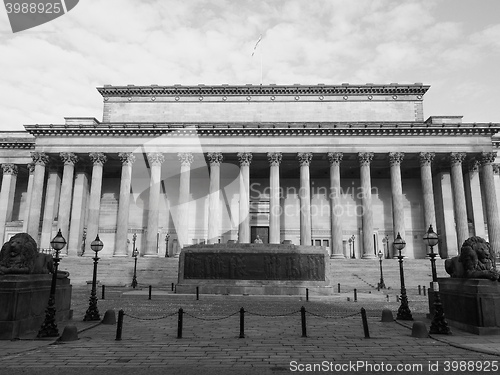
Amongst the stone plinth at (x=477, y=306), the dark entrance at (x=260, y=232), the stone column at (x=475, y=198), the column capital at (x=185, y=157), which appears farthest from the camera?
the dark entrance at (x=260, y=232)

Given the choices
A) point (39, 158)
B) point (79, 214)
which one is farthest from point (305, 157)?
point (39, 158)

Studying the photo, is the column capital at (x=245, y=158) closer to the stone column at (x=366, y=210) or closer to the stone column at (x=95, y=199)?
the stone column at (x=366, y=210)

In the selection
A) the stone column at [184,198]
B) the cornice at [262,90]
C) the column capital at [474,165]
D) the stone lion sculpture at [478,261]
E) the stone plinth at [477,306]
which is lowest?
the stone plinth at [477,306]

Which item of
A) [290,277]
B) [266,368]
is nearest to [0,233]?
[290,277]

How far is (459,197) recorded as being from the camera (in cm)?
4403

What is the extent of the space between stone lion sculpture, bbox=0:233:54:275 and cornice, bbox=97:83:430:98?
4107 cm

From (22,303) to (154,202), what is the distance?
1281 inches

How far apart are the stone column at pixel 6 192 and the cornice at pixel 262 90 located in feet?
49.9

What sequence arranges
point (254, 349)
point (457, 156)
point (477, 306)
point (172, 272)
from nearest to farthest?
point (254, 349), point (477, 306), point (172, 272), point (457, 156)

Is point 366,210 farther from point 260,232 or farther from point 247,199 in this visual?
point 260,232

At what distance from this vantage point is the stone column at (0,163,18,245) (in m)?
49.3

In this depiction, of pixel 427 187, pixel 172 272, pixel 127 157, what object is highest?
pixel 127 157

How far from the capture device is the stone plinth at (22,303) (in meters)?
12.5

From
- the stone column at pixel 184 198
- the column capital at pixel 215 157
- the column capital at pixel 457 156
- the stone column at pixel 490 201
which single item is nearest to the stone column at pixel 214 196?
the column capital at pixel 215 157
